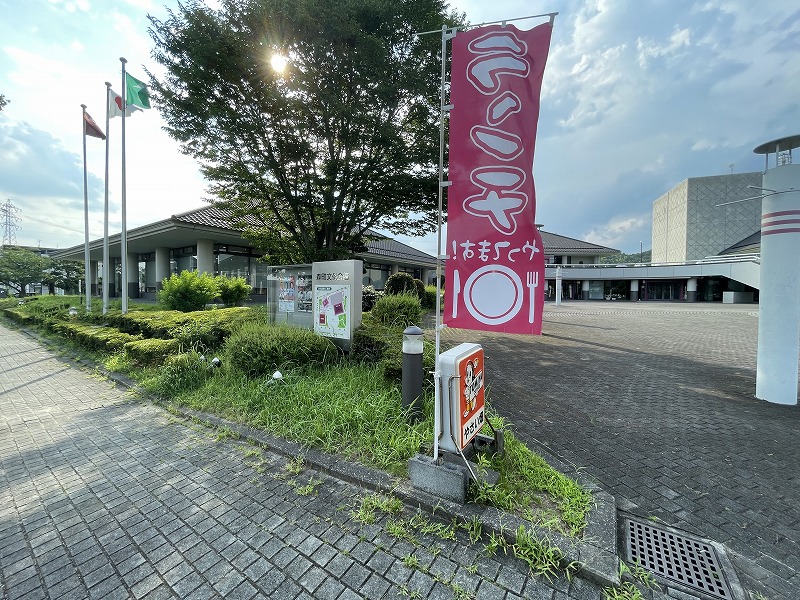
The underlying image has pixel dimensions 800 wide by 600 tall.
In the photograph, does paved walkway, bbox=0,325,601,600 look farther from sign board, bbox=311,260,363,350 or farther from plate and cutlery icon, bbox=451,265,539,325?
sign board, bbox=311,260,363,350

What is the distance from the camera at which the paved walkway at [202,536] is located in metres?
1.92

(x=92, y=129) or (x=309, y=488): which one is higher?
(x=92, y=129)

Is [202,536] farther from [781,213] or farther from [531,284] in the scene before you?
[781,213]

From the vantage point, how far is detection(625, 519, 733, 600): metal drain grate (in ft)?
6.38

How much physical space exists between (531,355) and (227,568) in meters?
7.35

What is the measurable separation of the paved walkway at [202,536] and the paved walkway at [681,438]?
133 centimetres

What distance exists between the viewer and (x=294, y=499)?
2.67 metres

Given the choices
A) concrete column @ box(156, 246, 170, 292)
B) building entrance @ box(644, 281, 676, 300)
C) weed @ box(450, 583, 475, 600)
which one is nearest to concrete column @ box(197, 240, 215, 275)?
concrete column @ box(156, 246, 170, 292)

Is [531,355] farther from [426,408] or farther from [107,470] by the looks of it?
[107,470]

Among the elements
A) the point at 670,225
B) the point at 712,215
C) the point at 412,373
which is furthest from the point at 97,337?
the point at 670,225

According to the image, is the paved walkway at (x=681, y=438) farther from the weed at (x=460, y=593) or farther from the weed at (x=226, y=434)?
the weed at (x=226, y=434)

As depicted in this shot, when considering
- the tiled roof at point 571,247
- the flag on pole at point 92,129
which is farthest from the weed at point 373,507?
the tiled roof at point 571,247

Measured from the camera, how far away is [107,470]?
3.14 meters

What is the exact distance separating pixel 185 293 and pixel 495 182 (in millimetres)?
12741
